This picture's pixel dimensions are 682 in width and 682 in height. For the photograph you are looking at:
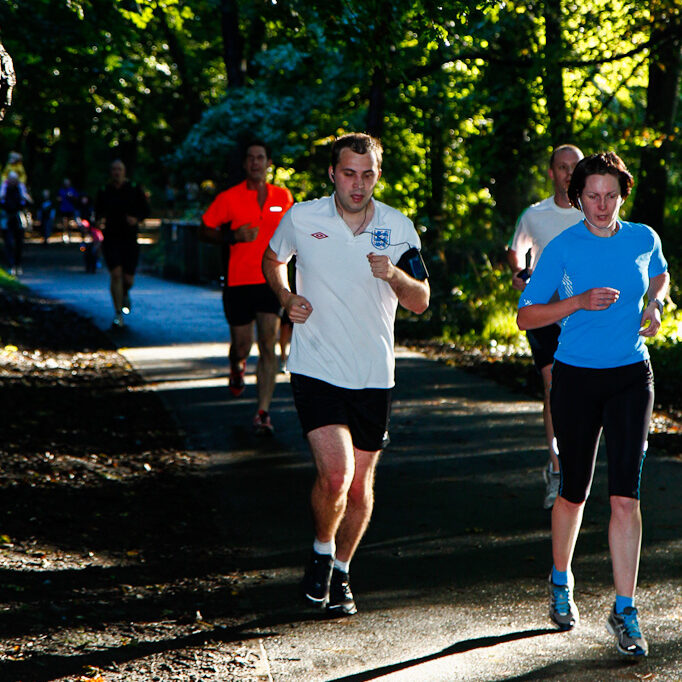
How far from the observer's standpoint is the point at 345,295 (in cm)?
520

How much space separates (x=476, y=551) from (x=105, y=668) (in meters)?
2.28

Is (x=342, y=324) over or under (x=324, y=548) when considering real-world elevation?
over

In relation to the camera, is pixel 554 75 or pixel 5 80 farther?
pixel 554 75

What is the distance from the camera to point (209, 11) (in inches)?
938

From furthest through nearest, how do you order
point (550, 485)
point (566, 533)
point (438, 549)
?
point (550, 485) < point (438, 549) < point (566, 533)

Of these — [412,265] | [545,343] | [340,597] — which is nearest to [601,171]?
[412,265]

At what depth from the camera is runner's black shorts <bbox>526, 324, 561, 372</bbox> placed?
6.89 m

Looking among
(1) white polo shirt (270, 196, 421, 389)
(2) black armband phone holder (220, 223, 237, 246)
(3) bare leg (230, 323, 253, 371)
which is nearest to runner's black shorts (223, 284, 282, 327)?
(3) bare leg (230, 323, 253, 371)

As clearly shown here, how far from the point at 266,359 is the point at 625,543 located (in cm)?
455

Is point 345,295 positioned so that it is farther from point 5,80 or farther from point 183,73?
point 183,73

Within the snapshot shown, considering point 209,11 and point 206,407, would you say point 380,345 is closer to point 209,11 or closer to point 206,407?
point 206,407

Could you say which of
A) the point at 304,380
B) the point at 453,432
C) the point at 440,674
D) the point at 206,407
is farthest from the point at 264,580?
the point at 206,407

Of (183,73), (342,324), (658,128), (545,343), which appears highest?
(183,73)

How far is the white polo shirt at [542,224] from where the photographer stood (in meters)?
6.96
